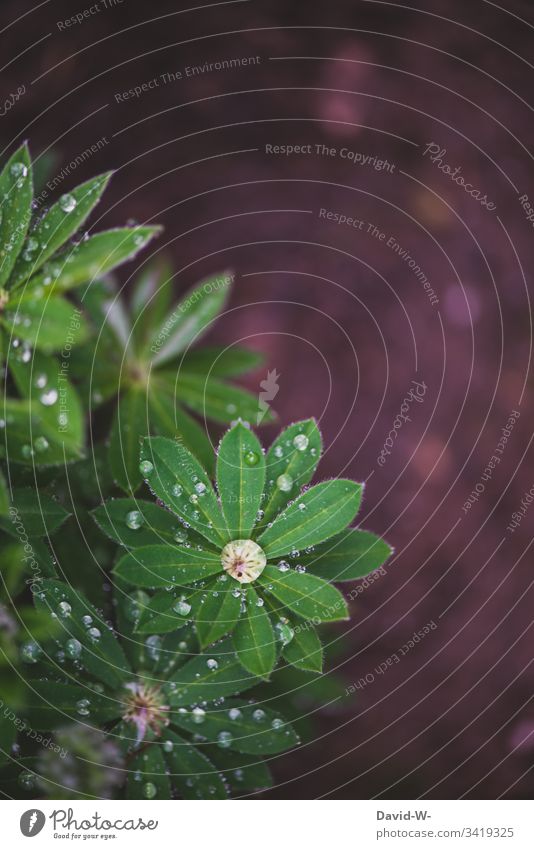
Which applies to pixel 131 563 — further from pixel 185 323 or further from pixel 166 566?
pixel 185 323

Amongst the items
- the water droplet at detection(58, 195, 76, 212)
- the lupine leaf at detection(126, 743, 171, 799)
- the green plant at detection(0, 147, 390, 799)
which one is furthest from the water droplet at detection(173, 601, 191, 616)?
the water droplet at detection(58, 195, 76, 212)

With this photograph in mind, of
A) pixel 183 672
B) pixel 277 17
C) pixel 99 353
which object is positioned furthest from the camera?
pixel 277 17

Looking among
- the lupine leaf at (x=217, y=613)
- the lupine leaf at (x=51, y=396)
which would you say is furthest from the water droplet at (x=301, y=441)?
the lupine leaf at (x=51, y=396)

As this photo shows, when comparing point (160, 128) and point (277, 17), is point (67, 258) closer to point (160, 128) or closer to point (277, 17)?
point (160, 128)

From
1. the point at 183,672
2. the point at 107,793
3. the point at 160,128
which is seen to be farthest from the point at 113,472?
the point at 160,128

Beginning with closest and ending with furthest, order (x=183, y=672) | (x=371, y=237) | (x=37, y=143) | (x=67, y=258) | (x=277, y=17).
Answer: (x=67, y=258), (x=183, y=672), (x=37, y=143), (x=277, y=17), (x=371, y=237)

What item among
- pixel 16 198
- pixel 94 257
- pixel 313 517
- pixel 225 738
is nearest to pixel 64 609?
pixel 225 738
